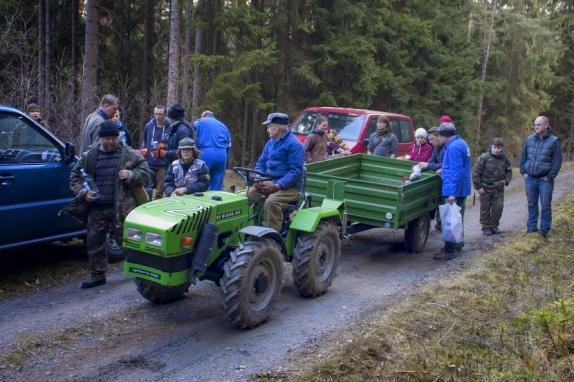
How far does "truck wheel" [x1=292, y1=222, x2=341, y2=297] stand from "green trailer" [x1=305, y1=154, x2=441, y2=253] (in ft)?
1.82

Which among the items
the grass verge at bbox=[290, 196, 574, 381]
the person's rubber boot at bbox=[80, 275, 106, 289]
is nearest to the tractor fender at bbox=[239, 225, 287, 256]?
the grass verge at bbox=[290, 196, 574, 381]

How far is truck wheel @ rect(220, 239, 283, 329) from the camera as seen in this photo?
208 inches

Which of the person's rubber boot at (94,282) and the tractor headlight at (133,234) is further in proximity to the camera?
the person's rubber boot at (94,282)

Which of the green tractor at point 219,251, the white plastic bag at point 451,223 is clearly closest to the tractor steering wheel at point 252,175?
the green tractor at point 219,251

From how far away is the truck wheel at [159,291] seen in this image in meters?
6.00

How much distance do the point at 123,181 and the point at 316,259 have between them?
2.30 meters

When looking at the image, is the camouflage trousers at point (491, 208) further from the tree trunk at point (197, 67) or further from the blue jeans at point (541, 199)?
the tree trunk at point (197, 67)

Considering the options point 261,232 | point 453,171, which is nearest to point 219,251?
point 261,232

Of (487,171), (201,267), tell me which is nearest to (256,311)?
(201,267)

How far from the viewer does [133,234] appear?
5266 mm

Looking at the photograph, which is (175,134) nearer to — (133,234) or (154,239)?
(133,234)

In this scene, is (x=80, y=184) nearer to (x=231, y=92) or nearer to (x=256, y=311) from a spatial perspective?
(x=256, y=311)

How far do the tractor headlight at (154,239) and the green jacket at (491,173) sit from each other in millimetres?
→ 7160

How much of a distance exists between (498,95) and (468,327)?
28.1m
